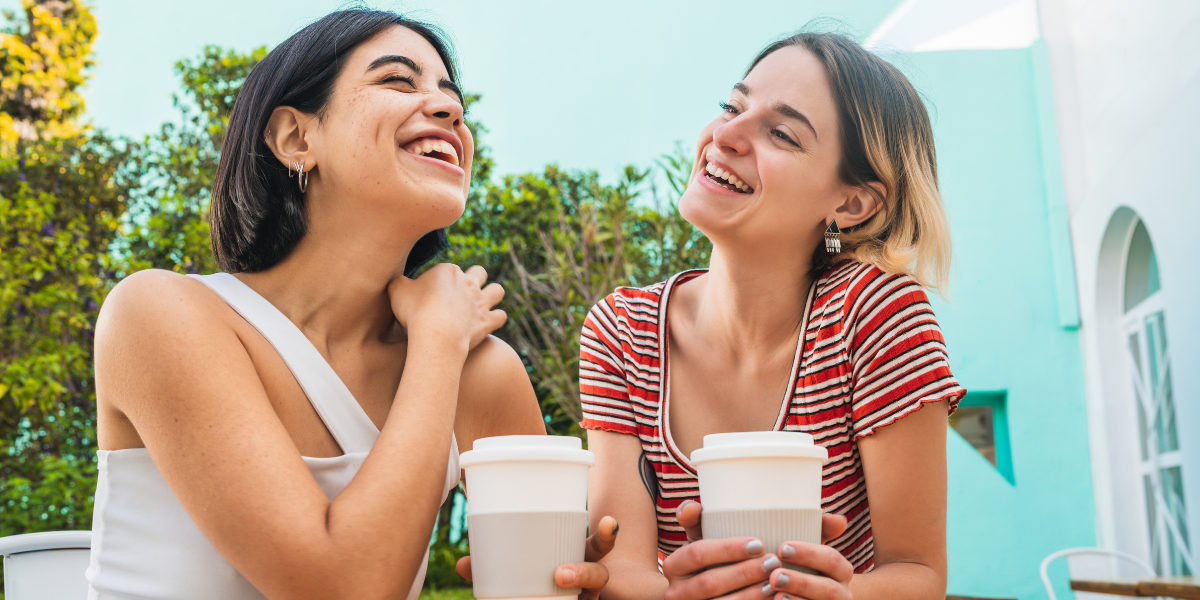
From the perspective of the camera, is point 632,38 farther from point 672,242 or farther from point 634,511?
point 634,511

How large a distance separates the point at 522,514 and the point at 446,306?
2.01ft

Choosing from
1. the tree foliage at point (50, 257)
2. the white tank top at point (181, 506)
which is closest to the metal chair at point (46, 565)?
the white tank top at point (181, 506)

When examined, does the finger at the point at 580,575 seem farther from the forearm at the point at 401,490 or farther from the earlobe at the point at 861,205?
the earlobe at the point at 861,205

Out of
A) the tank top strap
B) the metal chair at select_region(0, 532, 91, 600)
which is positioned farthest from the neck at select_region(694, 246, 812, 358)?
the metal chair at select_region(0, 532, 91, 600)

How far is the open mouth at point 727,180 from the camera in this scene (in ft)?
6.00

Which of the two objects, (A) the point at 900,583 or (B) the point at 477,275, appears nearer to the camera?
(A) the point at 900,583

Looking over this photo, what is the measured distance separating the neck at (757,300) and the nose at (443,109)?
2.12ft

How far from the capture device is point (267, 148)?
173 cm

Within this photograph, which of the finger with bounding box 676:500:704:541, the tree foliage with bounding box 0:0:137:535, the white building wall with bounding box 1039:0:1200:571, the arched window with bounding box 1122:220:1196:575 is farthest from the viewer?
the tree foliage with bounding box 0:0:137:535

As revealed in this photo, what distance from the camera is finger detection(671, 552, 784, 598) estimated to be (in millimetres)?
1050

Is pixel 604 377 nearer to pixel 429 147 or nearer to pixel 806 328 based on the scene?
pixel 806 328

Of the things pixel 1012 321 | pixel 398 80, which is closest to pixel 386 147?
pixel 398 80

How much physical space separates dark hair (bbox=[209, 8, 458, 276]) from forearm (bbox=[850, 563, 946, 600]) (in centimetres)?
127

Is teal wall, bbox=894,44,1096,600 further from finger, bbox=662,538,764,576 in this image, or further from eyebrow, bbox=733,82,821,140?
finger, bbox=662,538,764,576
